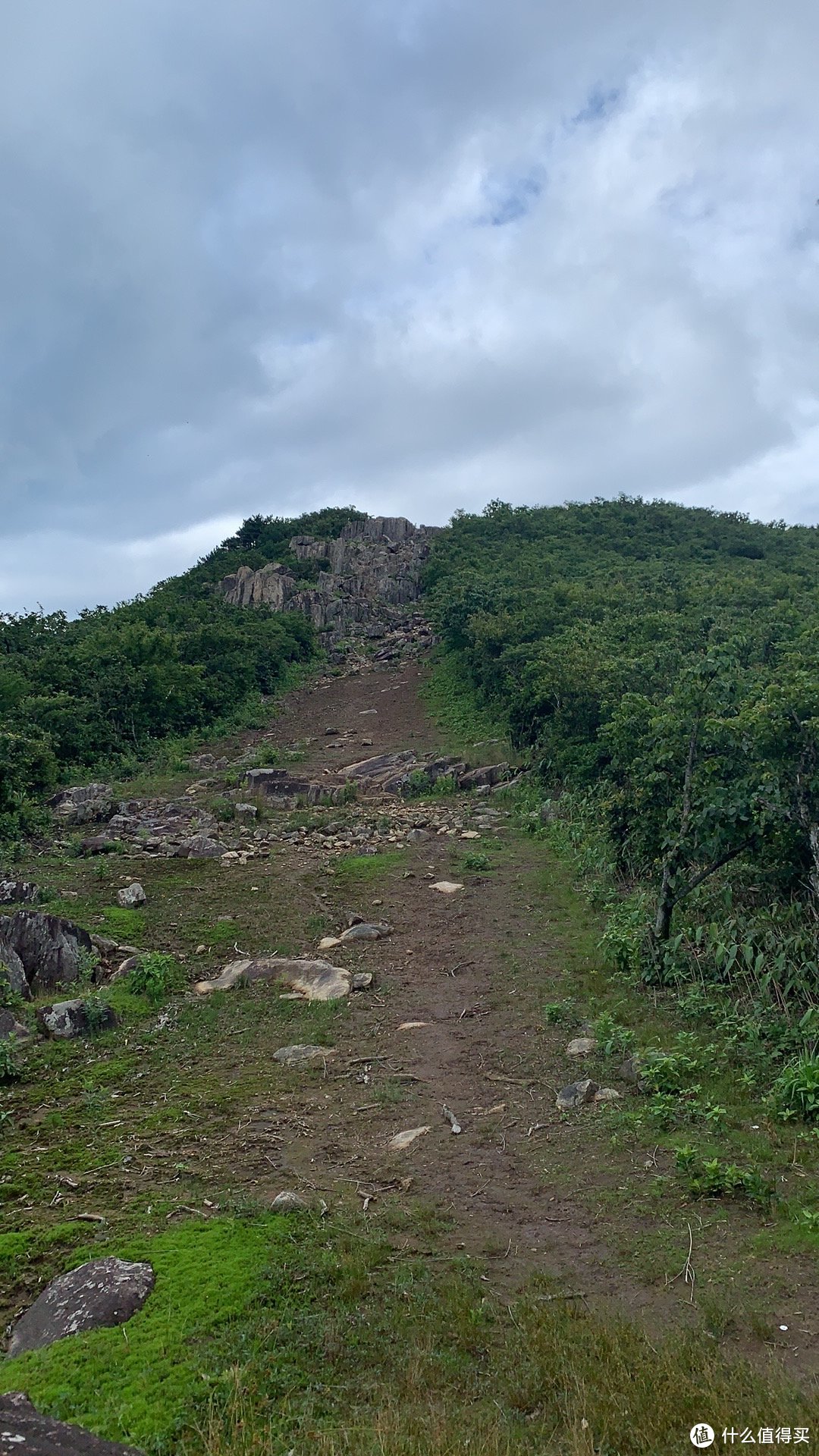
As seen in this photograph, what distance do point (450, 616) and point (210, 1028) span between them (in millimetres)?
21819

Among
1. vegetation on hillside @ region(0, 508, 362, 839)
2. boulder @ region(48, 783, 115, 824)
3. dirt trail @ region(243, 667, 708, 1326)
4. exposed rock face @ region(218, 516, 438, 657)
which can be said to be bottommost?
dirt trail @ region(243, 667, 708, 1326)

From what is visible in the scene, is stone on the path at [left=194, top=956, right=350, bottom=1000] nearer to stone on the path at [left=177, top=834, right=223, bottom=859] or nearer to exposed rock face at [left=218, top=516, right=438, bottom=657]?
stone on the path at [left=177, top=834, right=223, bottom=859]

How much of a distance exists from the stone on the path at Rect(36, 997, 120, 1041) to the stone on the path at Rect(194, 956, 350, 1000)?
1.14 m

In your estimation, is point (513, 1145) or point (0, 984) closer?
point (513, 1145)

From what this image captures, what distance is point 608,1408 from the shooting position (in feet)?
10.8

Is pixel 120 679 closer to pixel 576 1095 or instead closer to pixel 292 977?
pixel 292 977

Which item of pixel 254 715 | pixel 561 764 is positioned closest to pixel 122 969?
pixel 561 764

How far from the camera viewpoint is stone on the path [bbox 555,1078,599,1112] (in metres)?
6.16

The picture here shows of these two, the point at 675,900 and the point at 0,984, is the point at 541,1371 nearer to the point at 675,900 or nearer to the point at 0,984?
the point at 675,900

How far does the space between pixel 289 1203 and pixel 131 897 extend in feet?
22.8

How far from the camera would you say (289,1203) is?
16.3 ft

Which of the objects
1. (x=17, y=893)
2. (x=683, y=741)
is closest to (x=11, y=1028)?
(x=17, y=893)

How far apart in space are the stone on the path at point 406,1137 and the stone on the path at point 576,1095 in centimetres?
100

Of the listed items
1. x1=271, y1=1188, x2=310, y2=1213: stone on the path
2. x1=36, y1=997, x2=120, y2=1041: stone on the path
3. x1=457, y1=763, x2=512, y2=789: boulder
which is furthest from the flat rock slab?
x1=457, y1=763, x2=512, y2=789: boulder
